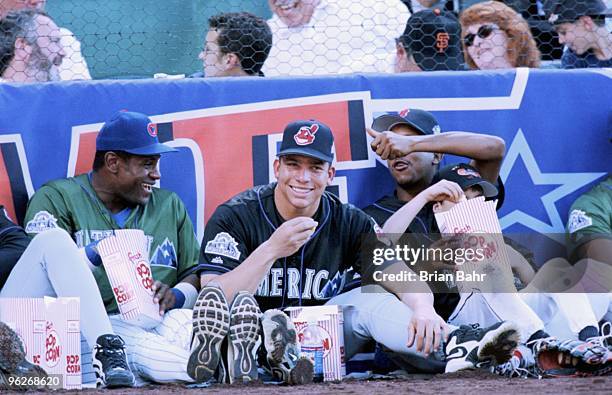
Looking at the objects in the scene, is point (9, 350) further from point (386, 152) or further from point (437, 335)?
point (386, 152)

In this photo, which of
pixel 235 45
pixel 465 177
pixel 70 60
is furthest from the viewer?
pixel 70 60

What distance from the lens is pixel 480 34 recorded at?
19.3 feet

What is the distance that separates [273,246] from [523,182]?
1.51 m

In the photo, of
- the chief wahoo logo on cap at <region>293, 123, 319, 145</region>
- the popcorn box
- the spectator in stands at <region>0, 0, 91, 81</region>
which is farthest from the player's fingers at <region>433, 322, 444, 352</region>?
the spectator in stands at <region>0, 0, 91, 81</region>

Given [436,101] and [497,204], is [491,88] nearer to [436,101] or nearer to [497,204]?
[436,101]

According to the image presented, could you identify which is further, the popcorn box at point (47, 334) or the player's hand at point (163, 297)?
the player's hand at point (163, 297)

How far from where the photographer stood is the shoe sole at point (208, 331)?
394 cm

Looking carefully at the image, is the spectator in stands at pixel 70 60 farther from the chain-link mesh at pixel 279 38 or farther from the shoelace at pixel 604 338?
the shoelace at pixel 604 338

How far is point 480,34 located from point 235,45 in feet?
4.31

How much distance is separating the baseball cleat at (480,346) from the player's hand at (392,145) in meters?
0.98

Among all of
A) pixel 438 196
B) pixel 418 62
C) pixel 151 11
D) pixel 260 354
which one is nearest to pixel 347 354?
pixel 260 354

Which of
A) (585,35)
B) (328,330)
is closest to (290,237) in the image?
(328,330)

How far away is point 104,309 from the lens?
13.7ft

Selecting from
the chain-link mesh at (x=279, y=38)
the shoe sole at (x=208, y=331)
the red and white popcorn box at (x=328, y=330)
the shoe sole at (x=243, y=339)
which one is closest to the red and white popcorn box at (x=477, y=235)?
the red and white popcorn box at (x=328, y=330)
